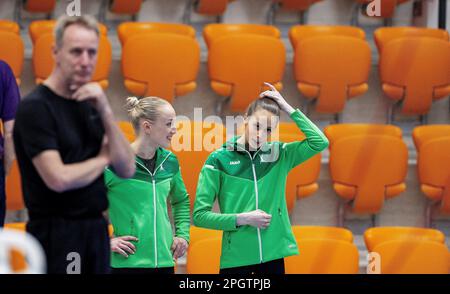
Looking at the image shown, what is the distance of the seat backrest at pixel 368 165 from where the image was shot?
8.55ft

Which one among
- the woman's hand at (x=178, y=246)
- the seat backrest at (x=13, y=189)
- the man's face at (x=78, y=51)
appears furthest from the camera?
the seat backrest at (x=13, y=189)

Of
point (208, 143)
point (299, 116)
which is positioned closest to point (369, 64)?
point (208, 143)

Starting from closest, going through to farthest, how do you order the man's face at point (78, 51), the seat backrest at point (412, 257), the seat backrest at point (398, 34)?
the man's face at point (78, 51)
the seat backrest at point (412, 257)
the seat backrest at point (398, 34)

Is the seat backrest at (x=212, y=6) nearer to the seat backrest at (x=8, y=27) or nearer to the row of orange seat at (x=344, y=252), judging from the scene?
the seat backrest at (x=8, y=27)

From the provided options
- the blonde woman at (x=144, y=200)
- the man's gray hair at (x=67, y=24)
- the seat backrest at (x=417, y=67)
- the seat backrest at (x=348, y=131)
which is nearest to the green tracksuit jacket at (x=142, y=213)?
the blonde woman at (x=144, y=200)

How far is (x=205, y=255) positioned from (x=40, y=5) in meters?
1.20

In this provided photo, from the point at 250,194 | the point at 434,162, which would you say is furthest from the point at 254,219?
the point at 434,162

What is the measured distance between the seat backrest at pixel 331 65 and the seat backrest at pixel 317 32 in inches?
1.8

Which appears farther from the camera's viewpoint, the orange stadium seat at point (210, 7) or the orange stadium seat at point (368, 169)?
the orange stadium seat at point (210, 7)

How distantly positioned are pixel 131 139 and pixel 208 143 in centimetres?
20

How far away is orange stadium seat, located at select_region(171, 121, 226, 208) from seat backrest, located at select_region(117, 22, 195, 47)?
437mm

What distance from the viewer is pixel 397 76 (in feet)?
9.50

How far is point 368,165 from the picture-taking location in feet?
8.64
